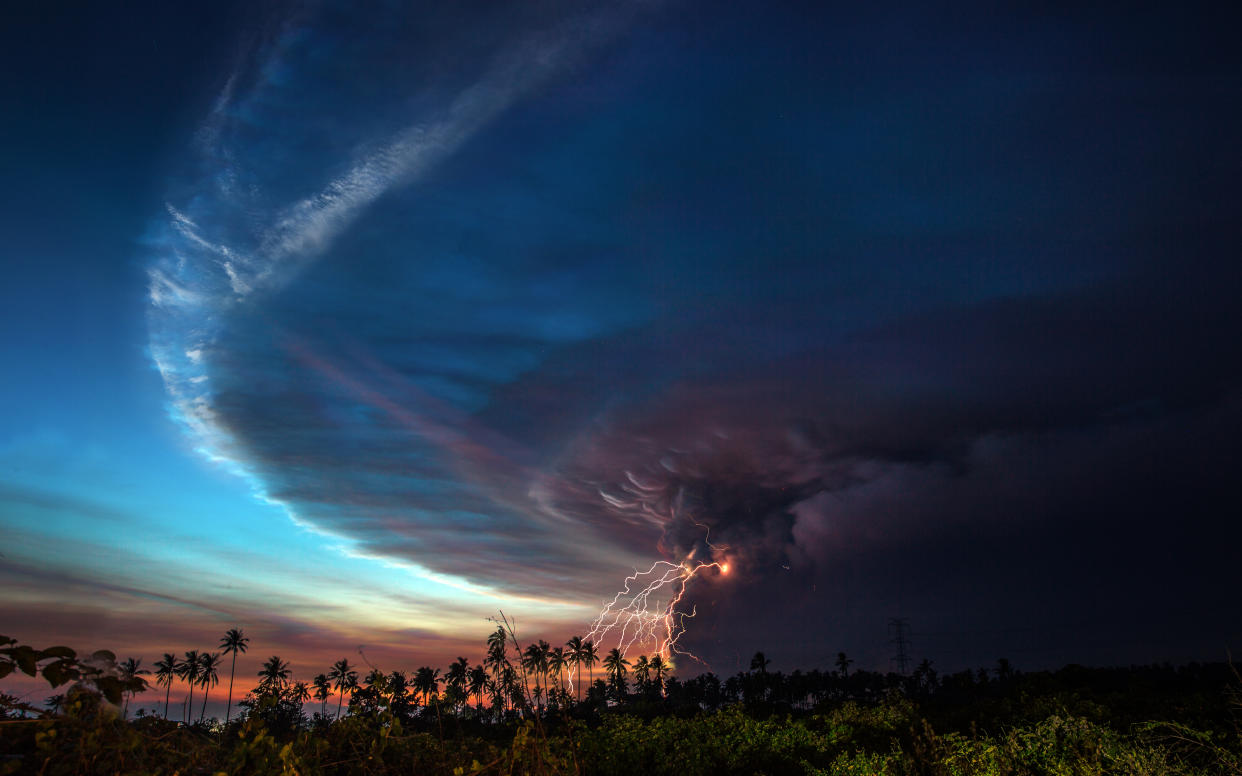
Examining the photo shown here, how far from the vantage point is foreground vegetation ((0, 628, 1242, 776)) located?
3523mm

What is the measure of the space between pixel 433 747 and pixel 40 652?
266 cm

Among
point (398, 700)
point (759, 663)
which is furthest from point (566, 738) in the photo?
point (759, 663)

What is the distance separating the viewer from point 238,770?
3.61m

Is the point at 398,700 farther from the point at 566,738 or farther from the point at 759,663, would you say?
A: the point at 759,663

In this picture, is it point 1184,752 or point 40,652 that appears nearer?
point 40,652

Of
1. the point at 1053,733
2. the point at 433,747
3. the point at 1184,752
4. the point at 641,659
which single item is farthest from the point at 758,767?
the point at 641,659

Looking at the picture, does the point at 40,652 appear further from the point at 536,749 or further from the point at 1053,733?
the point at 1053,733

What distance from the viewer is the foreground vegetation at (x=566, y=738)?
352 centimetres

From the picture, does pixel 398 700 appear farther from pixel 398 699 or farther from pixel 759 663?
pixel 759 663

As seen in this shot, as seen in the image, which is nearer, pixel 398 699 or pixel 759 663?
pixel 398 699

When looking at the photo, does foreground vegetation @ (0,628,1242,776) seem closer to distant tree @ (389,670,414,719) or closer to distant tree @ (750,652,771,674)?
distant tree @ (389,670,414,719)

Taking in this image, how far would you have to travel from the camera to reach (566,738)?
14.9 ft

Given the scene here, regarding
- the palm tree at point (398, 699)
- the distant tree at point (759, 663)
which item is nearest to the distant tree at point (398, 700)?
the palm tree at point (398, 699)

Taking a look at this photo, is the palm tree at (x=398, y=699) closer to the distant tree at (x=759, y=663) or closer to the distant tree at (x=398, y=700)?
the distant tree at (x=398, y=700)
